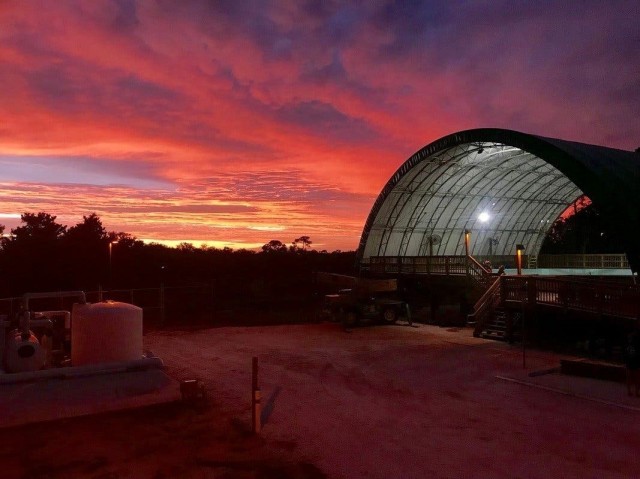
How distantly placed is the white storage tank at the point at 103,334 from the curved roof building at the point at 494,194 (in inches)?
748

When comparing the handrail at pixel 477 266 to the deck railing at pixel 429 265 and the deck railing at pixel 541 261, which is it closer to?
the deck railing at pixel 429 265

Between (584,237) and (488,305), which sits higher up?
(584,237)

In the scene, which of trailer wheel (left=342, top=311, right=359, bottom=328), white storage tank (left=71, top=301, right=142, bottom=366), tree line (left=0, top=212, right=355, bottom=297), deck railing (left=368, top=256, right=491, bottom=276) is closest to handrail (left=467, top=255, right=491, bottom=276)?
deck railing (left=368, top=256, right=491, bottom=276)

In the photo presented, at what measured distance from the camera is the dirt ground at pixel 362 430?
8664mm

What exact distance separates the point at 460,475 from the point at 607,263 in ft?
118

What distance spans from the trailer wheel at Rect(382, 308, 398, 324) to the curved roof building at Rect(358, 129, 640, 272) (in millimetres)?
9514

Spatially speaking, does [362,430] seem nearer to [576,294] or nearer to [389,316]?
[576,294]

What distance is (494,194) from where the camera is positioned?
39.2 m

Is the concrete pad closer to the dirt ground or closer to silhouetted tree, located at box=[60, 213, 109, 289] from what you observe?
the dirt ground

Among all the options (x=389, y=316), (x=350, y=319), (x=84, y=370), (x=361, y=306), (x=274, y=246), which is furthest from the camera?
(x=274, y=246)

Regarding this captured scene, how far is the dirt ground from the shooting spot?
8.66 m

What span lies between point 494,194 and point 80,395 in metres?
32.9

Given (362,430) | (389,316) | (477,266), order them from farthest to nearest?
(389,316) < (477,266) < (362,430)

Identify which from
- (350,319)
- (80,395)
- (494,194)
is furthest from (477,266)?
(80,395)
